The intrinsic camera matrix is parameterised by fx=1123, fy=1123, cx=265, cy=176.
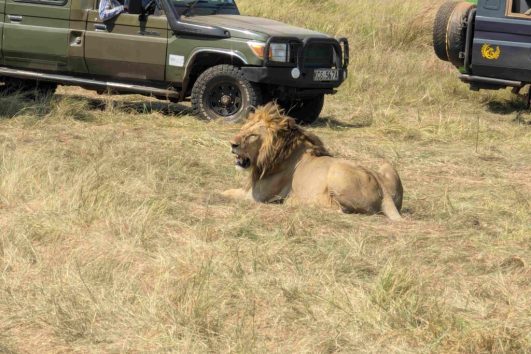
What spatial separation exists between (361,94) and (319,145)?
638 centimetres

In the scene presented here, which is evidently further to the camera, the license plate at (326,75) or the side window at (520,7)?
the side window at (520,7)

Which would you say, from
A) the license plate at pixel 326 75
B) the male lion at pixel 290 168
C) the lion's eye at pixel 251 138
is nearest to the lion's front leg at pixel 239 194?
the male lion at pixel 290 168

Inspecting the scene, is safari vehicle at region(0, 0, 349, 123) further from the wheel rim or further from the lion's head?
the lion's head

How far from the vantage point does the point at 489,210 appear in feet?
25.8

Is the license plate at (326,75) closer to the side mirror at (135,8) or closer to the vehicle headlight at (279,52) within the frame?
the vehicle headlight at (279,52)

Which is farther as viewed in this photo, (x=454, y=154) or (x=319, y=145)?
(x=454, y=154)

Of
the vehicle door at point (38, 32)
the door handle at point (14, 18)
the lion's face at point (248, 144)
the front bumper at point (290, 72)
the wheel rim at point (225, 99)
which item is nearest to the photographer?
the lion's face at point (248, 144)

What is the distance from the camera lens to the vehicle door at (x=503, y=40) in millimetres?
12680

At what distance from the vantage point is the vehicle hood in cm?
1130

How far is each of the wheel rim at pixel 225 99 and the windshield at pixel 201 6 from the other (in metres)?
0.89

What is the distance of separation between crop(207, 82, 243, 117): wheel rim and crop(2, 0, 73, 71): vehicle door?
5.47 ft

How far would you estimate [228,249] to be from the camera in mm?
6191

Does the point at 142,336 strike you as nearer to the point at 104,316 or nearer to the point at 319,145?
the point at 104,316

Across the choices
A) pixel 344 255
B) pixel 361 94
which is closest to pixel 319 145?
pixel 344 255
